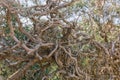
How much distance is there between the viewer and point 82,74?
2.65 meters

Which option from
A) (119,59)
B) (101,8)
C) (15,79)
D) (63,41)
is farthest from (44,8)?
(101,8)

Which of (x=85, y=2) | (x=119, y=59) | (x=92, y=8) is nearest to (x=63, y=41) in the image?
(x=119, y=59)

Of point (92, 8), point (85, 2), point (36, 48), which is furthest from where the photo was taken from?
point (85, 2)

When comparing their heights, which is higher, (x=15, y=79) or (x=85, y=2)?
(x=85, y=2)

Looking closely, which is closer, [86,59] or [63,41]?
[63,41]

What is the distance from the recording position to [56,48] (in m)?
2.54

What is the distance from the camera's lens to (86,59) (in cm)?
288

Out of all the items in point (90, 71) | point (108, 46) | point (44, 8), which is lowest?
point (90, 71)

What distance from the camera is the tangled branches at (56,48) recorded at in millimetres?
2449

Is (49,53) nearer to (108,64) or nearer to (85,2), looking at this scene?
(108,64)

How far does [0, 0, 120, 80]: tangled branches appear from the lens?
2449mm

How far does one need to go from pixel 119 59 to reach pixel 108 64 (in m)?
0.10

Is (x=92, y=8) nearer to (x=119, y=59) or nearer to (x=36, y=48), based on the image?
(x=119, y=59)

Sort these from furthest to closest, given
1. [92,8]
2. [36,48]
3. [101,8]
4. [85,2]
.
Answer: [85,2] < [92,8] < [101,8] < [36,48]
